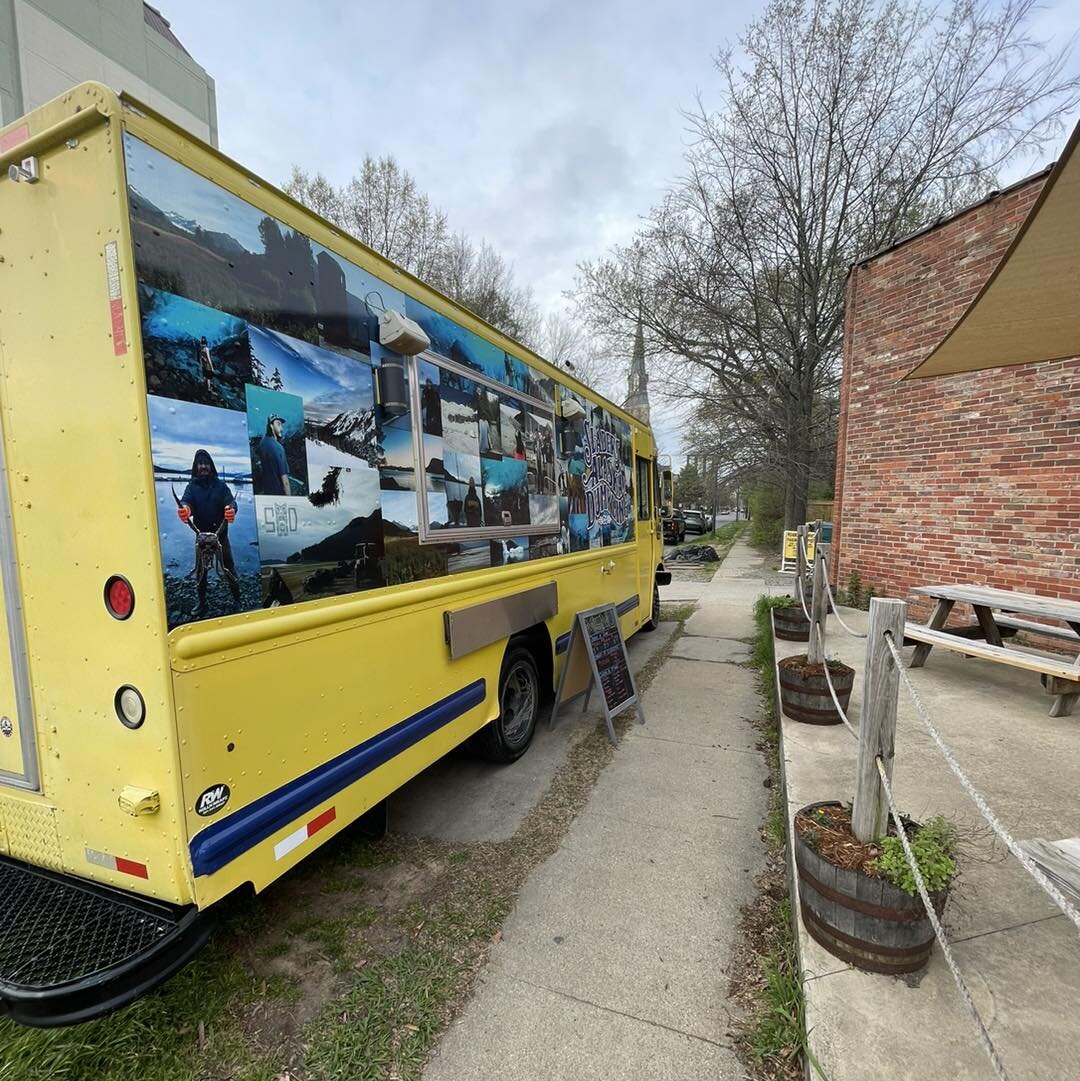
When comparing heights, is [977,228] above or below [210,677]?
above

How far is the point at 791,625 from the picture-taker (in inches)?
248

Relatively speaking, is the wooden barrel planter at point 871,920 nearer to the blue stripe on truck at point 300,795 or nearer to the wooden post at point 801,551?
the blue stripe on truck at point 300,795

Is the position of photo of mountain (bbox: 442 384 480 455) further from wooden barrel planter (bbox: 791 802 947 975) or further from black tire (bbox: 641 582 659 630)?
black tire (bbox: 641 582 659 630)

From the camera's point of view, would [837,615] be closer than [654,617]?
Yes

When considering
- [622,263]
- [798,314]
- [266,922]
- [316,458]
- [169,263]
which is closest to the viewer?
[169,263]

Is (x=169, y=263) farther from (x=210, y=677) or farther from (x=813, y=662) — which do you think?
(x=813, y=662)

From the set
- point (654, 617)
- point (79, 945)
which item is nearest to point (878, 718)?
point (79, 945)

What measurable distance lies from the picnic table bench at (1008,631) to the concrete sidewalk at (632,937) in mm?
2082

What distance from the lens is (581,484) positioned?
502 cm

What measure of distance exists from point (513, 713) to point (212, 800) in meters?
2.61

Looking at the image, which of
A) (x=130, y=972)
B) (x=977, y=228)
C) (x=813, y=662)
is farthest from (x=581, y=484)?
(x=977, y=228)

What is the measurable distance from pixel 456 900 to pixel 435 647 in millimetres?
1206

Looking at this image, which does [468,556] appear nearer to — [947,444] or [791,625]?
[791,625]

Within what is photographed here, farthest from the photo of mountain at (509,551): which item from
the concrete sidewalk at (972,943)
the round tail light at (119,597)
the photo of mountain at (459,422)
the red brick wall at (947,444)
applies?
Result: the red brick wall at (947,444)
